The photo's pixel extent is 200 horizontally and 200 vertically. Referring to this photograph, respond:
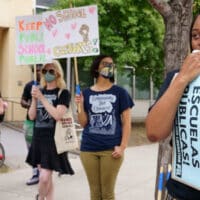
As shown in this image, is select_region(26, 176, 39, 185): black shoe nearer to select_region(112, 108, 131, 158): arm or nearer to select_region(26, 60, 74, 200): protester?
select_region(26, 60, 74, 200): protester

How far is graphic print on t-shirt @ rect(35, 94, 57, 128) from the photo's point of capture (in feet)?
16.3

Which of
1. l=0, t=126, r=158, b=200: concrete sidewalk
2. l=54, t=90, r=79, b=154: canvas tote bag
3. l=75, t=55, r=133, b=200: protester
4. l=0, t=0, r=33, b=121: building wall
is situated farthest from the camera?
l=0, t=0, r=33, b=121: building wall

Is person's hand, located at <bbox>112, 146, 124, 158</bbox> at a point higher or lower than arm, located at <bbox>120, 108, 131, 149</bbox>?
lower

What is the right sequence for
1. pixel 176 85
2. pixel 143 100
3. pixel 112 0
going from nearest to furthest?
pixel 176 85, pixel 112 0, pixel 143 100

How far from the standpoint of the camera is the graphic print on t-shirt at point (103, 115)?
4406mm

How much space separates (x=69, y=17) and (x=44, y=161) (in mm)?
1645

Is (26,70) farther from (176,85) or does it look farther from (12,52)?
(176,85)

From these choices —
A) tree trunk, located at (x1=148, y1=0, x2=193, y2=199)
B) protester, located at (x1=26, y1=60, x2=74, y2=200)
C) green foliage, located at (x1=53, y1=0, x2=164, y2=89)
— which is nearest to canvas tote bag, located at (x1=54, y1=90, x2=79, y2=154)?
protester, located at (x1=26, y1=60, x2=74, y2=200)

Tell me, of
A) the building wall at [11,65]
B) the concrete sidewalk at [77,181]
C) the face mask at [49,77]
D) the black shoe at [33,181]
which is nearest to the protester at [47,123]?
the face mask at [49,77]

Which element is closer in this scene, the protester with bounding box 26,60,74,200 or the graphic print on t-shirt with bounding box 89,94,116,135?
the graphic print on t-shirt with bounding box 89,94,116,135

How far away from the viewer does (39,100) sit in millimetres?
4996

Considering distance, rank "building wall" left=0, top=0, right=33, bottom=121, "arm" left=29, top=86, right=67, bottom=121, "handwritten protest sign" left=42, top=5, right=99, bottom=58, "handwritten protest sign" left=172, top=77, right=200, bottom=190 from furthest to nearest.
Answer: "building wall" left=0, top=0, right=33, bottom=121 → "handwritten protest sign" left=42, top=5, right=99, bottom=58 → "arm" left=29, top=86, right=67, bottom=121 → "handwritten protest sign" left=172, top=77, right=200, bottom=190

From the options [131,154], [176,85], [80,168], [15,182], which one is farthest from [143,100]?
[176,85]

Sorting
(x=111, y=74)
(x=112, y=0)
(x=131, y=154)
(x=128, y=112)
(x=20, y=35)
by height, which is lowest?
(x=131, y=154)
